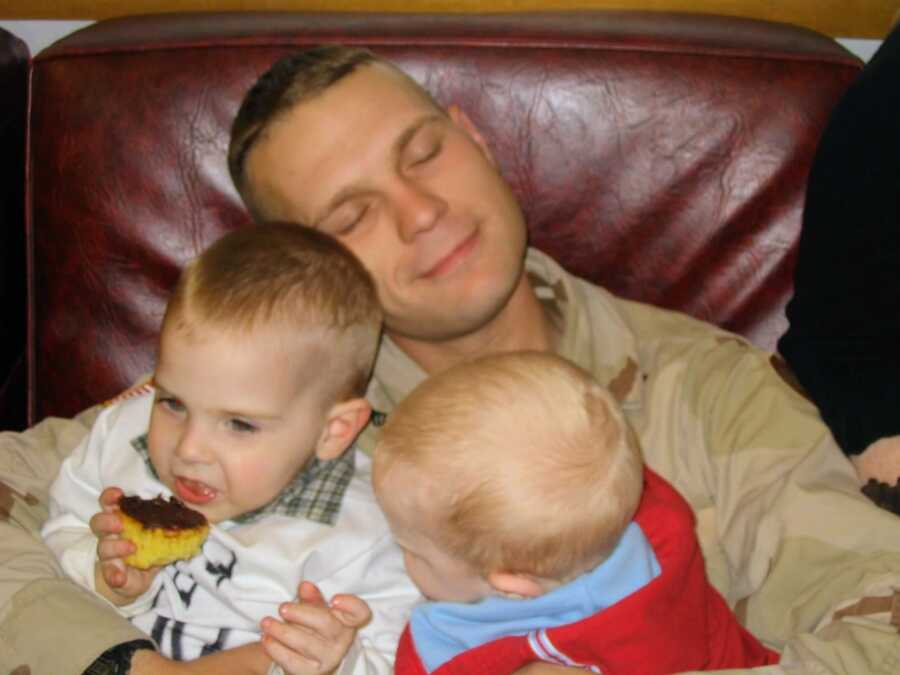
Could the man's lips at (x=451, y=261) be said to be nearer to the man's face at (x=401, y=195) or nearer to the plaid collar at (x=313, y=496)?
the man's face at (x=401, y=195)

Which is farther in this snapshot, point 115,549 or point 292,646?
point 115,549

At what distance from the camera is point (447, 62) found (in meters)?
1.87

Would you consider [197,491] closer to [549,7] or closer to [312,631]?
[312,631]

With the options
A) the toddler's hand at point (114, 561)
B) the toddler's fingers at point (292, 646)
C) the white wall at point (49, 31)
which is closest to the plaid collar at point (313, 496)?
the toddler's hand at point (114, 561)

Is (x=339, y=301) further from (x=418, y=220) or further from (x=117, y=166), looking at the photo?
(x=117, y=166)

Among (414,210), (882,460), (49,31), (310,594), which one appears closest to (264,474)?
(310,594)

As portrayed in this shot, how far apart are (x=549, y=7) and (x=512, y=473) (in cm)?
136

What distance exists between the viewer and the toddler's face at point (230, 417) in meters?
1.44

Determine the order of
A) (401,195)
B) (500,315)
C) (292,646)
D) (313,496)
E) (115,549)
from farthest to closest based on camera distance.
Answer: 1. (500,315)
2. (401,195)
3. (313,496)
4. (115,549)
5. (292,646)

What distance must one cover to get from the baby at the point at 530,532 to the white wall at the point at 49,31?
1466mm

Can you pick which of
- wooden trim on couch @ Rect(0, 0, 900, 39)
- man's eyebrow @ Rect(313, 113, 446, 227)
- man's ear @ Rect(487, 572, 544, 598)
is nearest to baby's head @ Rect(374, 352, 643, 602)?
man's ear @ Rect(487, 572, 544, 598)

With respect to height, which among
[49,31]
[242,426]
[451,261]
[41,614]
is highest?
[49,31]

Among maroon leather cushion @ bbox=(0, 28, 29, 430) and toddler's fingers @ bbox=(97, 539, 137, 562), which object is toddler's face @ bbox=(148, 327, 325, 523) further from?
maroon leather cushion @ bbox=(0, 28, 29, 430)

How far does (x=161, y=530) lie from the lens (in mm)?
1474
